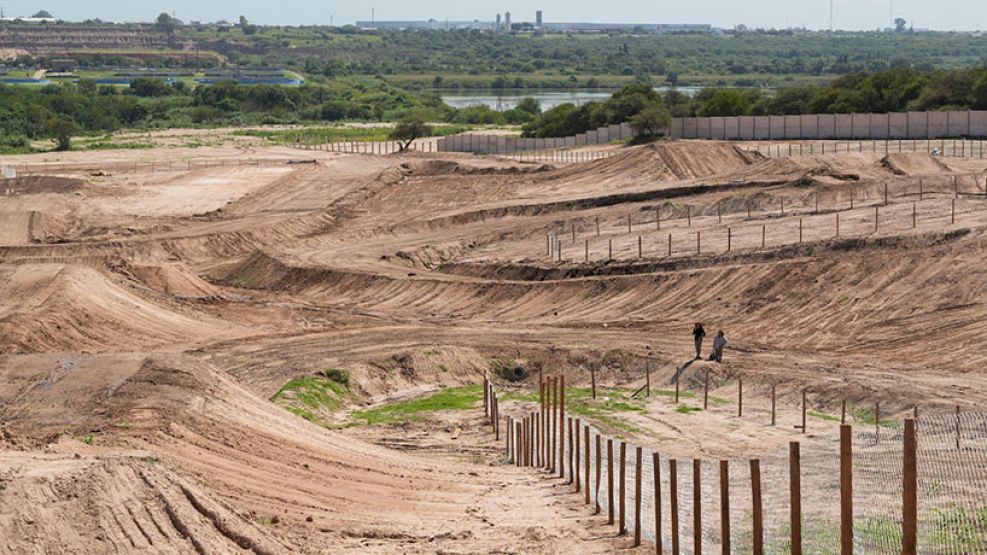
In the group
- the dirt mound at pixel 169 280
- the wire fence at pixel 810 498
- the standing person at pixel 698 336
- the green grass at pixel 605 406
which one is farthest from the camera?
the dirt mound at pixel 169 280

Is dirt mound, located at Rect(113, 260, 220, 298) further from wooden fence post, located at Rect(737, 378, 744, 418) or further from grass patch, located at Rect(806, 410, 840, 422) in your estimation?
grass patch, located at Rect(806, 410, 840, 422)

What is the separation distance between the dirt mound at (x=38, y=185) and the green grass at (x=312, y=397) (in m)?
45.2

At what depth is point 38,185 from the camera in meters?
83.6

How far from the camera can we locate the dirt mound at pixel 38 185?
8206 centimetres

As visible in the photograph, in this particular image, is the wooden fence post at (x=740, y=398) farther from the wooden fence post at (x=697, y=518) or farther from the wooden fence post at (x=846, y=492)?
the wooden fence post at (x=846, y=492)

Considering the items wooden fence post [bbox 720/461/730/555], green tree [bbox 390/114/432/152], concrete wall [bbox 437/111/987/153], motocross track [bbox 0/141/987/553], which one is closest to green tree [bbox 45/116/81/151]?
motocross track [bbox 0/141/987/553]

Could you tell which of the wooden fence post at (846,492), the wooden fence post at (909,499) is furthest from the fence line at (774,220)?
the wooden fence post at (909,499)

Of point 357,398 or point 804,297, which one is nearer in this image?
point 357,398

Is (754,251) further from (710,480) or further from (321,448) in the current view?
(710,480)

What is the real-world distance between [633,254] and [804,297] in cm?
987

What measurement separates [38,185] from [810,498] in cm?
7077

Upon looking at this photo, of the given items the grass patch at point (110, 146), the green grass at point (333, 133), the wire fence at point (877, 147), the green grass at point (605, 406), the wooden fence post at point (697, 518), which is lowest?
the green grass at point (333, 133)

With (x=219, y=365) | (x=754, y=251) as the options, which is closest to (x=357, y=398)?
(x=219, y=365)

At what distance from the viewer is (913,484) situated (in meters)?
14.5
